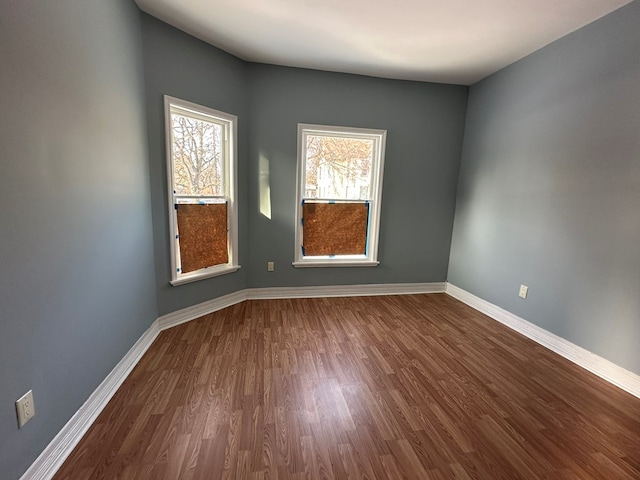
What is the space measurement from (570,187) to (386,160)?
5.80ft

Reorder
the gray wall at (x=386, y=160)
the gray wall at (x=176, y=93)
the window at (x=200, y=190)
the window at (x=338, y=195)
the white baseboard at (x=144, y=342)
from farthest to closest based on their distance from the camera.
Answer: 1. the window at (x=338, y=195)
2. the gray wall at (x=386, y=160)
3. the window at (x=200, y=190)
4. the gray wall at (x=176, y=93)
5. the white baseboard at (x=144, y=342)

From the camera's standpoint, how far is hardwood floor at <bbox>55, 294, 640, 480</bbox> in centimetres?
135

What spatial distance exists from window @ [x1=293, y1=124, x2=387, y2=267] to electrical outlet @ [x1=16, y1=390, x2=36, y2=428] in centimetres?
243

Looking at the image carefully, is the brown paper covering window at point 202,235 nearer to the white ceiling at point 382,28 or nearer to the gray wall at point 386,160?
the gray wall at point 386,160

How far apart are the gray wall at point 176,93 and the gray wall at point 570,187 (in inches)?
110

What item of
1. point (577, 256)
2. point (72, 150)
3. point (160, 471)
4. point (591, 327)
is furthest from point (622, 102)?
point (160, 471)

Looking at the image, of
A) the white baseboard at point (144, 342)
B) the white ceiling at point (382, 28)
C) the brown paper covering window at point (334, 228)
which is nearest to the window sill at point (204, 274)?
the white baseboard at point (144, 342)

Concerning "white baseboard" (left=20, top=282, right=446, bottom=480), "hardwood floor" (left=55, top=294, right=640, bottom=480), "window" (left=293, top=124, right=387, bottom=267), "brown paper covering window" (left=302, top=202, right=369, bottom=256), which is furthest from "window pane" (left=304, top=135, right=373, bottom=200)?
"hardwood floor" (left=55, top=294, right=640, bottom=480)

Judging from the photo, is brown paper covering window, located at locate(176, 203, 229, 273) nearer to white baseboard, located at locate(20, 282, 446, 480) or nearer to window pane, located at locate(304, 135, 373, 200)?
white baseboard, located at locate(20, 282, 446, 480)

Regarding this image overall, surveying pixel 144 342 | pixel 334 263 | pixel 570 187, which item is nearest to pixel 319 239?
pixel 334 263

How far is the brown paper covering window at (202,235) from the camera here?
104 inches

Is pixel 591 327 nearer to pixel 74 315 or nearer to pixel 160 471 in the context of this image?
pixel 160 471

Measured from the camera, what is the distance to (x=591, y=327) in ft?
7.14

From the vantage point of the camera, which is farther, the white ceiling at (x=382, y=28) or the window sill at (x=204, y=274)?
the window sill at (x=204, y=274)
